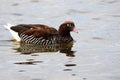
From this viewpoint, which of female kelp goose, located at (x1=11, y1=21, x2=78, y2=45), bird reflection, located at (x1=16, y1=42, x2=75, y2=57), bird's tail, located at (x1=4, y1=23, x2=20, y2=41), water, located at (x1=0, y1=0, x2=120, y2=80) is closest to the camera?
water, located at (x1=0, y1=0, x2=120, y2=80)

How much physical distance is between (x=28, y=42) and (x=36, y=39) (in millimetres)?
300

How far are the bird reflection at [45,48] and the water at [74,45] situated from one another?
19cm

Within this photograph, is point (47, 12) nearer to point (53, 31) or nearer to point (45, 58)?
point (53, 31)

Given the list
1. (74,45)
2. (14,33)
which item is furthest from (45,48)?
(14,33)

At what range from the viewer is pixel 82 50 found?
1723cm

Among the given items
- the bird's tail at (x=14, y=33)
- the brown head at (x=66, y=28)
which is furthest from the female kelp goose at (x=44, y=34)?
the bird's tail at (x=14, y=33)

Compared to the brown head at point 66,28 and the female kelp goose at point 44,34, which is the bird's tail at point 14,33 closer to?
the female kelp goose at point 44,34

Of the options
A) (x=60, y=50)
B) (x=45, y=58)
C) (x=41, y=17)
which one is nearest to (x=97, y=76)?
(x=45, y=58)

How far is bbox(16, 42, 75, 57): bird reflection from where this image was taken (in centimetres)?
1756

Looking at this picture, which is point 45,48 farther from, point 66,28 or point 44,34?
point 66,28

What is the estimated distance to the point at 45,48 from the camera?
1828 cm

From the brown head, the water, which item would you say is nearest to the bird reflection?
the water

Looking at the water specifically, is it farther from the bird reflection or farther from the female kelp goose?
the female kelp goose

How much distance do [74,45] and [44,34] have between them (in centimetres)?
107
